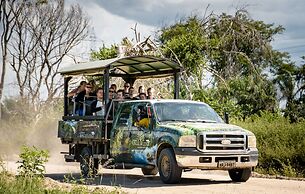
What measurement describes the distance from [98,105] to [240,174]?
14.9ft

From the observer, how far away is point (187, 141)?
50.9ft

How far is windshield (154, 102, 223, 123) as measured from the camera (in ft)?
55.4

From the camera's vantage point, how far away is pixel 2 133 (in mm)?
38531

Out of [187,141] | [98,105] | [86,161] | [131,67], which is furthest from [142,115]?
[131,67]

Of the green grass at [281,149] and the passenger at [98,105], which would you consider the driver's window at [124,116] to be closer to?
the passenger at [98,105]

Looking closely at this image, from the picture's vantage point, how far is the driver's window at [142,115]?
16944 millimetres

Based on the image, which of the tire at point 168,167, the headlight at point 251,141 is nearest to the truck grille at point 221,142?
the headlight at point 251,141

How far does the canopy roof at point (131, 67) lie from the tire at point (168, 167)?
12.2 ft

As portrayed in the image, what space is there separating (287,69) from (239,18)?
607 inches

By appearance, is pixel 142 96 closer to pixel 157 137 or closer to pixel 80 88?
pixel 80 88

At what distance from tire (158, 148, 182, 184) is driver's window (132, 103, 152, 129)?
1.09 m

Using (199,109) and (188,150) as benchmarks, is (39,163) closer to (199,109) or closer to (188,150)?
(188,150)

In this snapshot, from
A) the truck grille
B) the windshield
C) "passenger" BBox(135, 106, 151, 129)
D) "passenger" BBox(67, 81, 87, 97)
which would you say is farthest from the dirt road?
"passenger" BBox(67, 81, 87, 97)

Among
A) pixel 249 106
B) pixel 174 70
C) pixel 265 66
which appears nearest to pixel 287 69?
pixel 265 66
